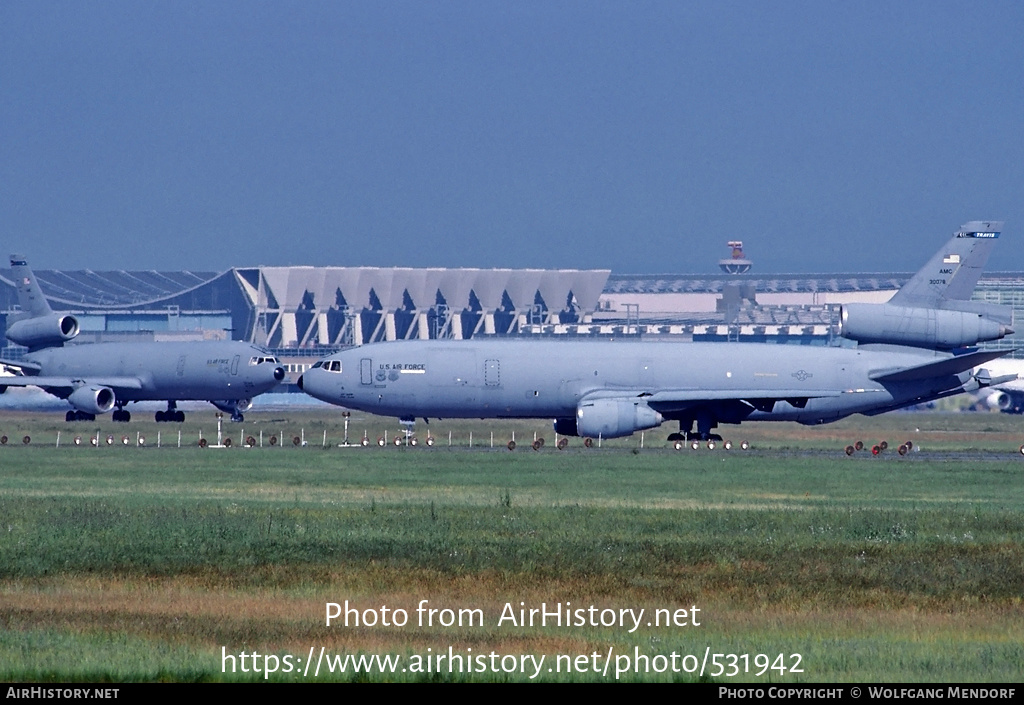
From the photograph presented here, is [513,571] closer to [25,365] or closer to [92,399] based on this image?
[92,399]

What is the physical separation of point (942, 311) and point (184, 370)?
143ft

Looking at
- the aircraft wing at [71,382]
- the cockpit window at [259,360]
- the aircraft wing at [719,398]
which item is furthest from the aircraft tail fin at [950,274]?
the aircraft wing at [71,382]

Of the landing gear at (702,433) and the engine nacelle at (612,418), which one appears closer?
the engine nacelle at (612,418)

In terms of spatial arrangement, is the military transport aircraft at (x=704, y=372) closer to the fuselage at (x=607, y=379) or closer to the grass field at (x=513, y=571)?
the fuselage at (x=607, y=379)

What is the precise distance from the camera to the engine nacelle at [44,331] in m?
95.5

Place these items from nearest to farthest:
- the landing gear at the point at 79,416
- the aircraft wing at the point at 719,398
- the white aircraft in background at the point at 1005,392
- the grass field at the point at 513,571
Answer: the grass field at the point at 513,571
the aircraft wing at the point at 719,398
the landing gear at the point at 79,416
the white aircraft in background at the point at 1005,392

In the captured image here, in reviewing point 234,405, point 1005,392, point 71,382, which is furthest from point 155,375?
point 1005,392

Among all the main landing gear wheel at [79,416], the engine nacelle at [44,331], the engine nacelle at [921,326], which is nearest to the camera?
the engine nacelle at [921,326]

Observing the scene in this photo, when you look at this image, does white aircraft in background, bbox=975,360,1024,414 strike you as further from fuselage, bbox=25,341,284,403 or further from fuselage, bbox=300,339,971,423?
fuselage, bbox=25,341,284,403

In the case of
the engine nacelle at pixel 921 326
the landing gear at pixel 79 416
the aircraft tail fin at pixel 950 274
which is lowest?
the landing gear at pixel 79 416

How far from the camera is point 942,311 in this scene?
6488 cm

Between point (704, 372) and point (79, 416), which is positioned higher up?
point (704, 372)

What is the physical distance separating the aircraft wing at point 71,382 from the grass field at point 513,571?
4194cm

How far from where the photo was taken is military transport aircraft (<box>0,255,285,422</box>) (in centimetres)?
8731
